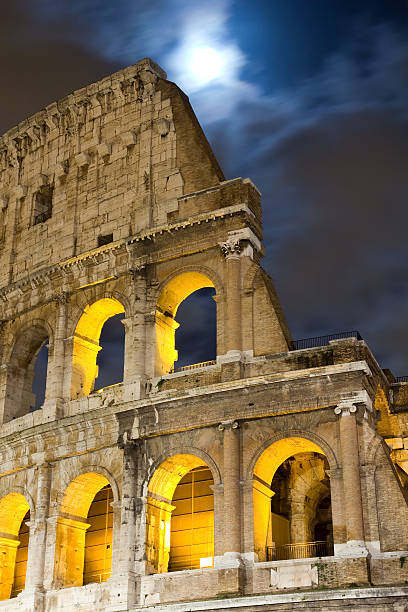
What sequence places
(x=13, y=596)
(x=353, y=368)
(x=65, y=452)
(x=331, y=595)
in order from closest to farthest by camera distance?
(x=331, y=595)
(x=353, y=368)
(x=65, y=452)
(x=13, y=596)

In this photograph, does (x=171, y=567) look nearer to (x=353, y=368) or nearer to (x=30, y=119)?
(x=353, y=368)

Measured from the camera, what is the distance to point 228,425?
19.0m

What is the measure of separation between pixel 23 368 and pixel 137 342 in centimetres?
487

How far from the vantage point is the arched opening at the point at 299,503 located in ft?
65.0

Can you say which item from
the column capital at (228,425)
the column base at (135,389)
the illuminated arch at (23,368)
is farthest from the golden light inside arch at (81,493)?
the illuminated arch at (23,368)

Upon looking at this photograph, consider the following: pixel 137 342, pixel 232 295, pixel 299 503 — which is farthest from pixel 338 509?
pixel 137 342

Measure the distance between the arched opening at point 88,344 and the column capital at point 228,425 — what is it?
16.1 feet

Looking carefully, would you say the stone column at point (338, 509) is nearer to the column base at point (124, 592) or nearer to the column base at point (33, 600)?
the column base at point (124, 592)

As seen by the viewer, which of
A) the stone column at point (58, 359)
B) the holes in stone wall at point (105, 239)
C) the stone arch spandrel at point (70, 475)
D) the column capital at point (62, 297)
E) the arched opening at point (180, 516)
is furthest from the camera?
the holes in stone wall at point (105, 239)

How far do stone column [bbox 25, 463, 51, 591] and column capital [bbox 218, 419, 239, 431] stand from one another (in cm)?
493

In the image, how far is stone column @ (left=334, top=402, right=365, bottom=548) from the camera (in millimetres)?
17016

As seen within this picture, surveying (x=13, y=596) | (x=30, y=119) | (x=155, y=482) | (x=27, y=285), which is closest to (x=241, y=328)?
(x=155, y=482)

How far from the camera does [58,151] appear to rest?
2608 cm

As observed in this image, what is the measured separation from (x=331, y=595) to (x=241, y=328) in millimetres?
6291
